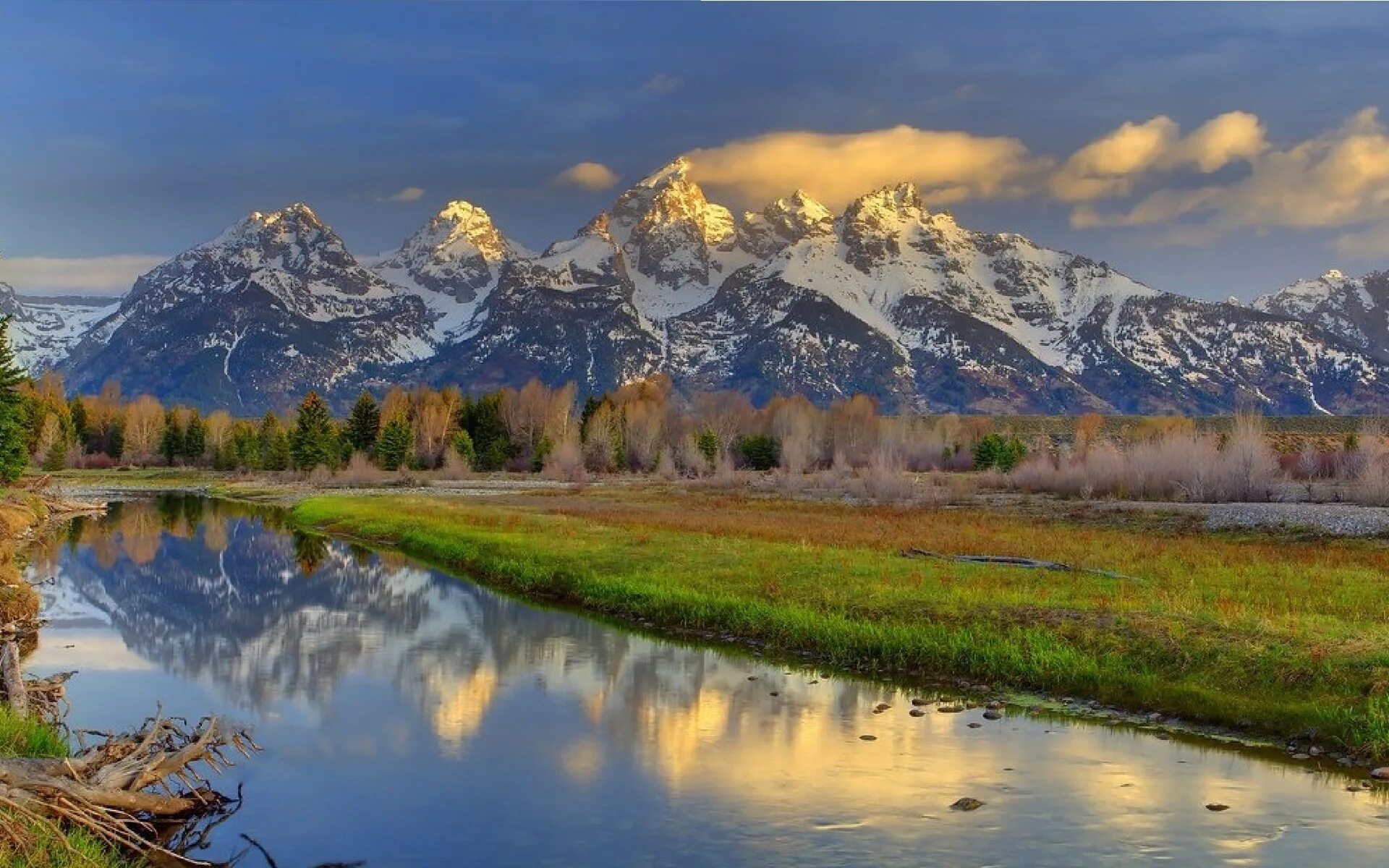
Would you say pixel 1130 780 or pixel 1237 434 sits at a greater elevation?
pixel 1237 434

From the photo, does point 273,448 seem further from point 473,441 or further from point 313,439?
point 473,441

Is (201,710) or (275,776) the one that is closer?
(275,776)

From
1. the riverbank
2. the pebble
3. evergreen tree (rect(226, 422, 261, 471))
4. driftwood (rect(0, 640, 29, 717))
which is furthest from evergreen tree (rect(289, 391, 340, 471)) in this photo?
the riverbank

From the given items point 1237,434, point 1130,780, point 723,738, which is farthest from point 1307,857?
point 1237,434

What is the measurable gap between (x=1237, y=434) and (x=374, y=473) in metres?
88.4

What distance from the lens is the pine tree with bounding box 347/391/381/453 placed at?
150500 mm

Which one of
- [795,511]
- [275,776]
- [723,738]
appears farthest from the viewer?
[795,511]

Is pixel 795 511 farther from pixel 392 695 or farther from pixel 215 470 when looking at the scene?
pixel 215 470

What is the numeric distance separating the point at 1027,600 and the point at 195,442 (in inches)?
6520

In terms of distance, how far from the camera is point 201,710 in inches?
966

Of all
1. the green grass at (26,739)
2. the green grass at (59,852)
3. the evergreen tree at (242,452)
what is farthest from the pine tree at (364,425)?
the green grass at (59,852)

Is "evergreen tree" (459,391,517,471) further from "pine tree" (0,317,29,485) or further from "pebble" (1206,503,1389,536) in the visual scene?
"pebble" (1206,503,1389,536)

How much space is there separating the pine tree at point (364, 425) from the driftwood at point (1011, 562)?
118m

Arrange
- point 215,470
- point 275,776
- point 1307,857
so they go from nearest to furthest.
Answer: point 1307,857
point 275,776
point 215,470
